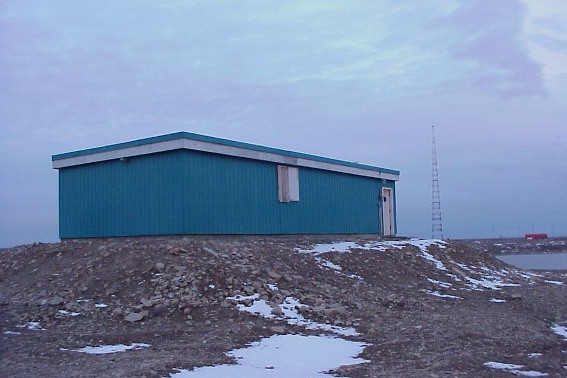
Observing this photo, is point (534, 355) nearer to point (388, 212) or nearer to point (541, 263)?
point (388, 212)

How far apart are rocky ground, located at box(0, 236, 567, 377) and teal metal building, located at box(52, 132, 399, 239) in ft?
2.93

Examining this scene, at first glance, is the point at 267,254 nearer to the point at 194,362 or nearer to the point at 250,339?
the point at 250,339

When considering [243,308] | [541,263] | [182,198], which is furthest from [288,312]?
[541,263]

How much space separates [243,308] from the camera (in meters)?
15.1

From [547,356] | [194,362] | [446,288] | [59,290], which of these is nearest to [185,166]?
[59,290]

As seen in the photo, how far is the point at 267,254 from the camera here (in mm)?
19891

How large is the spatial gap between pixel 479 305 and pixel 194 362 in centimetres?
1037

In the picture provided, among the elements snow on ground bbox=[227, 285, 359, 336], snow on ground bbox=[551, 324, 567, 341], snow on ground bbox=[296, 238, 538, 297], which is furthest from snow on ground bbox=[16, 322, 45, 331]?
snow on ground bbox=[551, 324, 567, 341]

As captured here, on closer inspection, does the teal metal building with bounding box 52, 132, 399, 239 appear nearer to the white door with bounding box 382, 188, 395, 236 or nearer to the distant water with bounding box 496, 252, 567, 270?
the white door with bounding box 382, 188, 395, 236

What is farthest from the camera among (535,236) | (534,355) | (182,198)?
(535,236)

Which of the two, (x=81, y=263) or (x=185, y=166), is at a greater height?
(x=185, y=166)

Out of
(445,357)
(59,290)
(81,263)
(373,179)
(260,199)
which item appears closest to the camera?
(445,357)

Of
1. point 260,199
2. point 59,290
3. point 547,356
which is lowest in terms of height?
point 547,356

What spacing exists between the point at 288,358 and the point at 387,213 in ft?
72.3
